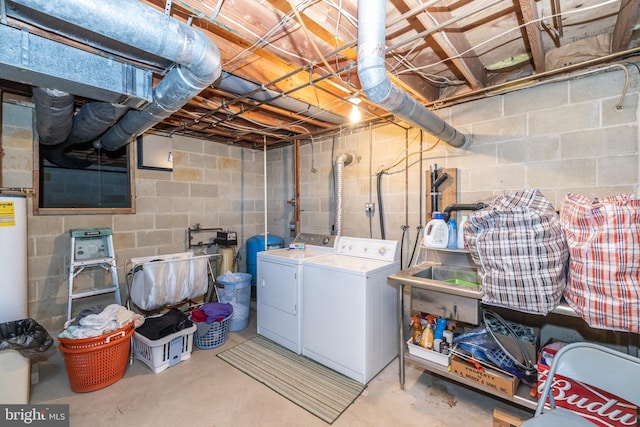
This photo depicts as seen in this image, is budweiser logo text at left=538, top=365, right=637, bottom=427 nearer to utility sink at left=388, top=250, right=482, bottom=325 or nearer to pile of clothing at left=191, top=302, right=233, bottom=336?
utility sink at left=388, top=250, right=482, bottom=325

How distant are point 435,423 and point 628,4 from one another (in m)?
2.58

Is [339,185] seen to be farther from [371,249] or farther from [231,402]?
[231,402]

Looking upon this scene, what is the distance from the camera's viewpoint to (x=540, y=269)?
4.52 feet

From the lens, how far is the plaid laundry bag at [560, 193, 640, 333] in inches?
47.2

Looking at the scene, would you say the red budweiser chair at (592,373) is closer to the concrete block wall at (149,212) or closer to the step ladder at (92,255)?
the step ladder at (92,255)

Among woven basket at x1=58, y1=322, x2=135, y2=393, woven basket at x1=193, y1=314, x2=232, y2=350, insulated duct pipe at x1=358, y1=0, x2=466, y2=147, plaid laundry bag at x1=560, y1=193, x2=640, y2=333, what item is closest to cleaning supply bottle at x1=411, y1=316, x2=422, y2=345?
plaid laundry bag at x1=560, y1=193, x2=640, y2=333

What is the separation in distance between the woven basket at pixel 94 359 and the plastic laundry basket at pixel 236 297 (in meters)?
0.99

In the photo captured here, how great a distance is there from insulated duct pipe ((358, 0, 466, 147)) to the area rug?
1.98 m

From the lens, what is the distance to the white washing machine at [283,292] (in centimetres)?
254

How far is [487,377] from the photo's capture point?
68.8 inches

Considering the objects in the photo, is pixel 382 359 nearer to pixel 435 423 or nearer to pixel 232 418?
pixel 435 423

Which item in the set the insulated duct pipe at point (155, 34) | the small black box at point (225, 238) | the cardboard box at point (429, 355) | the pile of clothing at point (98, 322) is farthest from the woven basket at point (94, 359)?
the cardboard box at point (429, 355)

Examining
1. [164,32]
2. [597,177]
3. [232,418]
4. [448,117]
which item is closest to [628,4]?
[597,177]

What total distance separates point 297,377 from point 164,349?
1134mm
